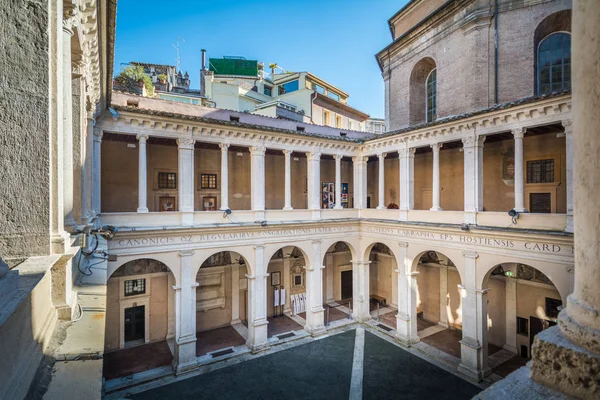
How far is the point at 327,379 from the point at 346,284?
11348 millimetres

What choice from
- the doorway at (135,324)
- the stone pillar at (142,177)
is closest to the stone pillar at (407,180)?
the stone pillar at (142,177)

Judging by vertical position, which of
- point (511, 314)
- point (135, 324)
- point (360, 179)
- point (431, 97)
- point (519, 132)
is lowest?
point (135, 324)

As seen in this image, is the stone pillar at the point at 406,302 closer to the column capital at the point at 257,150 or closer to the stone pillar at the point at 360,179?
the stone pillar at the point at 360,179

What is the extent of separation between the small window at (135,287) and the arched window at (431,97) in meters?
19.5

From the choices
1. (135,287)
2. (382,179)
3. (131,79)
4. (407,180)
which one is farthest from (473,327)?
(131,79)

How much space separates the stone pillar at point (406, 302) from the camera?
55.4 feet

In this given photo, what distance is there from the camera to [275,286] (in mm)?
21453

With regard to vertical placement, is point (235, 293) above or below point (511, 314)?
above

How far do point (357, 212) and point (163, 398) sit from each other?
13486mm

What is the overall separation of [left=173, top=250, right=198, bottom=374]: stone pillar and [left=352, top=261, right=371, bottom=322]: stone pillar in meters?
9.82

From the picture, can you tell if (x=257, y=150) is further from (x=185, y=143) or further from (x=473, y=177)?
(x=473, y=177)

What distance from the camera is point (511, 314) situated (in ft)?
55.0

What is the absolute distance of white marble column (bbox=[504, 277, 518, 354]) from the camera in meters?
16.6

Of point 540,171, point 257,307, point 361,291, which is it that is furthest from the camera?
point 361,291
